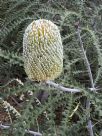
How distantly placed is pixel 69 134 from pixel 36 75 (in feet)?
1.75

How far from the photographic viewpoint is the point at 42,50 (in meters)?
1.17

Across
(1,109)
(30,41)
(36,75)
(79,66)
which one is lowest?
(1,109)

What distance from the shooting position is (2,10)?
2.54m

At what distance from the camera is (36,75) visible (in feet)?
4.09

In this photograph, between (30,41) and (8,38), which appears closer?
(30,41)

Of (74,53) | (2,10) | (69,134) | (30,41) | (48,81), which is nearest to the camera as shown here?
(30,41)

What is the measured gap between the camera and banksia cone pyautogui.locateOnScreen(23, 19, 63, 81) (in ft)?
3.79

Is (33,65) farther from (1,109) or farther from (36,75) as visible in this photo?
(1,109)

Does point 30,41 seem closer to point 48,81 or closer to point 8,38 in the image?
point 48,81

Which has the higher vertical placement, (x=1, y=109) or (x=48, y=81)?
(x=48, y=81)

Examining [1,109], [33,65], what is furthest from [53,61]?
[1,109]

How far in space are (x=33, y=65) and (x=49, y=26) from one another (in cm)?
14

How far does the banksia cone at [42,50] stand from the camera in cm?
115

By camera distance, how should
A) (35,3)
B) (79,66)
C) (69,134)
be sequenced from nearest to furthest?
(69,134)
(79,66)
(35,3)
